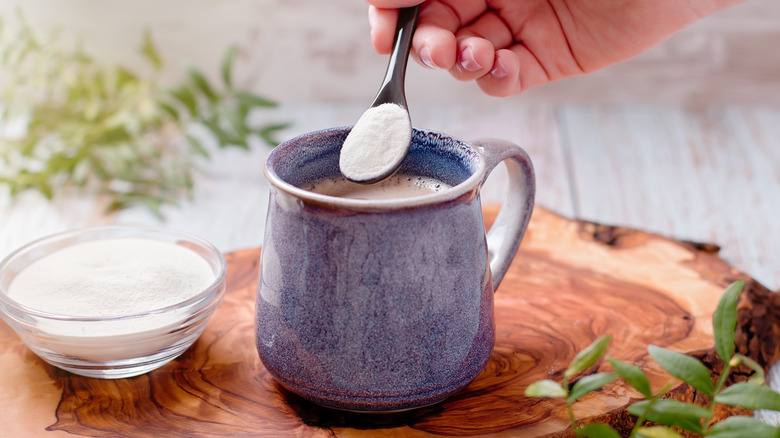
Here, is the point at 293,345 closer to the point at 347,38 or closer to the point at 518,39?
the point at 518,39

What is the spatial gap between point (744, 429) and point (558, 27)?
67 centimetres

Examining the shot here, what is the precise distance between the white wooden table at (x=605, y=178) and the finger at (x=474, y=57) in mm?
633

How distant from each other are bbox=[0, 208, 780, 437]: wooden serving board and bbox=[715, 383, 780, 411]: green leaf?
17 centimetres

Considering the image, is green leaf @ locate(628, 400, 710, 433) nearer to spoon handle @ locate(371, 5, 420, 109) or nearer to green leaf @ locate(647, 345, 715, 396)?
green leaf @ locate(647, 345, 715, 396)

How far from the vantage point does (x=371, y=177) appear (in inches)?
28.8

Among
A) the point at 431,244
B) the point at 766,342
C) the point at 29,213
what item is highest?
the point at 431,244

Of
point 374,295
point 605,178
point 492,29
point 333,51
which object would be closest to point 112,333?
point 374,295

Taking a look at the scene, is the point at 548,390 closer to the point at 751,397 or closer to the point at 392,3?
the point at 751,397

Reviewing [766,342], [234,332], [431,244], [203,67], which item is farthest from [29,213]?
[766,342]

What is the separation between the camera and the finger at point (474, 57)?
870mm

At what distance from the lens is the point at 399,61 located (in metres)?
0.81

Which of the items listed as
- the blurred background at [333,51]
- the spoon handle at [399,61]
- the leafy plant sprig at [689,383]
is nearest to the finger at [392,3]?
the spoon handle at [399,61]

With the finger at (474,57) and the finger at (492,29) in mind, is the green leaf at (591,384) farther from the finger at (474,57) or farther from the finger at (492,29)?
the finger at (492,29)

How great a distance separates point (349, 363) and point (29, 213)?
3.38ft
